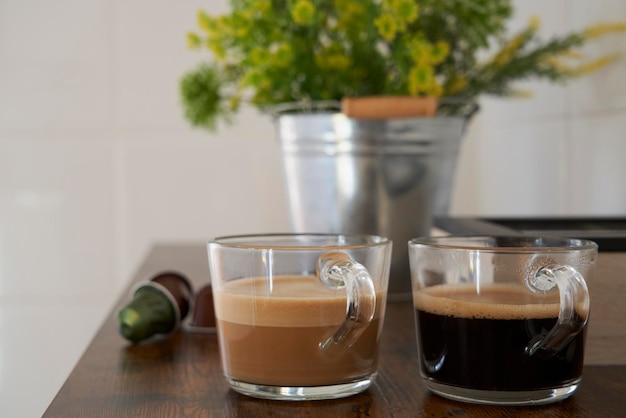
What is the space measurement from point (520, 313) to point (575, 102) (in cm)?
74

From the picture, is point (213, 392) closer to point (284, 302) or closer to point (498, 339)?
point (284, 302)

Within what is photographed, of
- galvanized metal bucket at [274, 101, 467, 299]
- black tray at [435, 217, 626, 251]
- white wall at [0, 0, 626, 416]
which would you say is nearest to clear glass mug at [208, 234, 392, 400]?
black tray at [435, 217, 626, 251]

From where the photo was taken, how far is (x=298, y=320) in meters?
0.51

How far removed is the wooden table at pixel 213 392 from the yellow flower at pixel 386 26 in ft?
0.99

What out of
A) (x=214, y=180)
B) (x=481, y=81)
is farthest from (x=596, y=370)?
(x=214, y=180)

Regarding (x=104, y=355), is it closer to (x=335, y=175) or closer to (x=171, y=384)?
(x=171, y=384)

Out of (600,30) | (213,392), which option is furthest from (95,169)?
(213,392)

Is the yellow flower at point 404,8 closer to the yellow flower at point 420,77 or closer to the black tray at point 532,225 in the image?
the yellow flower at point 420,77

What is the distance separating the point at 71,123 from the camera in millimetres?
1777

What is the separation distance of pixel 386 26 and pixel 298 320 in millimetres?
425

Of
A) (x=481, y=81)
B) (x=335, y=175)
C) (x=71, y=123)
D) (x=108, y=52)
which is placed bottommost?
(x=335, y=175)

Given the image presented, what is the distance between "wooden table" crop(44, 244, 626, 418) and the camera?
0.49m

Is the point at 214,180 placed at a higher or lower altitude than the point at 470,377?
higher

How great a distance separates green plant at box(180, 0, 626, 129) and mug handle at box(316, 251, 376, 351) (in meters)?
0.40
